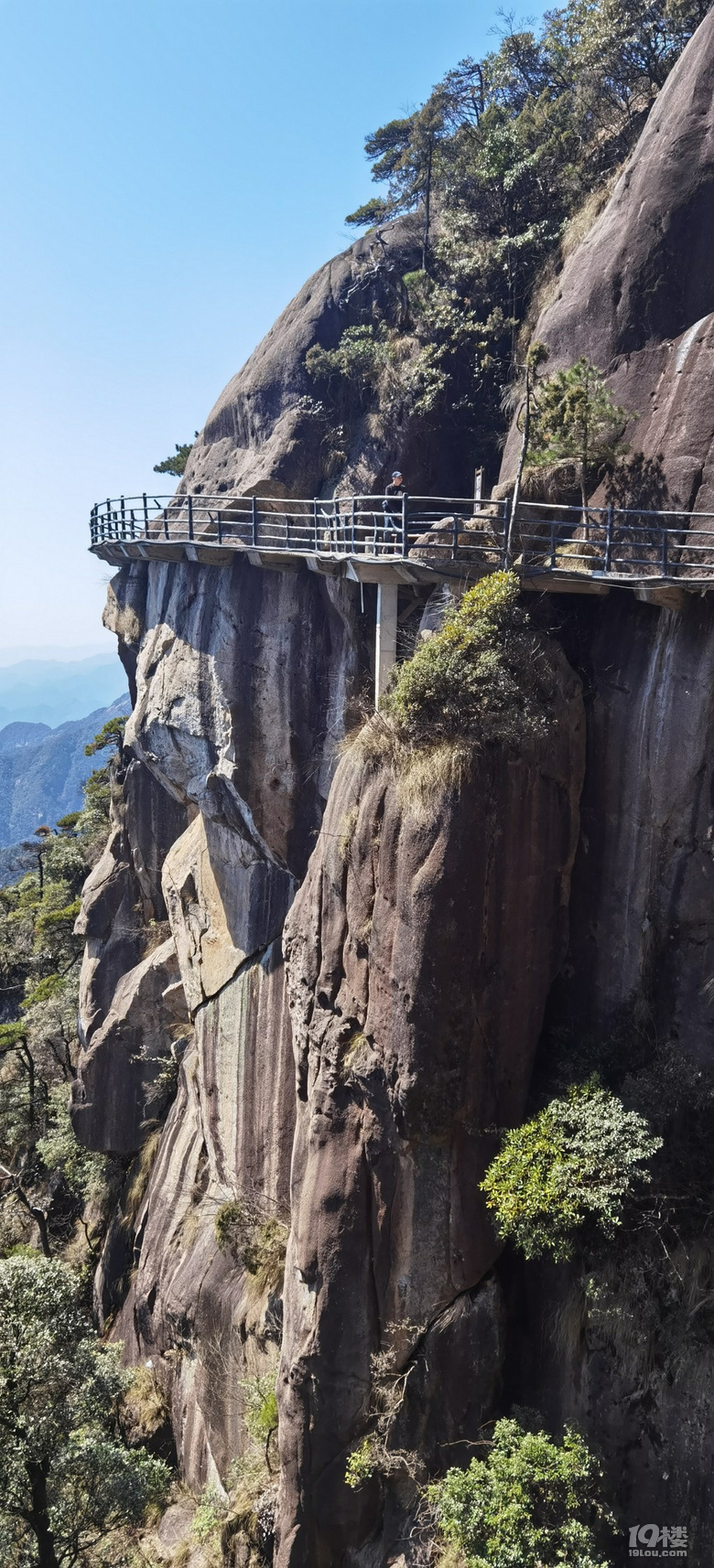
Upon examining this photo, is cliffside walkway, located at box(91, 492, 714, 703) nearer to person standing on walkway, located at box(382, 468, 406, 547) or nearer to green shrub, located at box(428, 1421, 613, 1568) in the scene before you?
person standing on walkway, located at box(382, 468, 406, 547)

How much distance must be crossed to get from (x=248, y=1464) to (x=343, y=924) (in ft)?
32.0

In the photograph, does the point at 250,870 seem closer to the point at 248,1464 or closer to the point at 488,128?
the point at 248,1464

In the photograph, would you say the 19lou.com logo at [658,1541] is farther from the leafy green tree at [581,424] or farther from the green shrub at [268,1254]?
the leafy green tree at [581,424]

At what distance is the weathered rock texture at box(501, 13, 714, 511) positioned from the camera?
41.0ft

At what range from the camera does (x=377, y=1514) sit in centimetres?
1210

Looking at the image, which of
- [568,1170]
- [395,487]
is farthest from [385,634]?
[568,1170]

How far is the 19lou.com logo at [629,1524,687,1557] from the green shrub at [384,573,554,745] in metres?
9.79

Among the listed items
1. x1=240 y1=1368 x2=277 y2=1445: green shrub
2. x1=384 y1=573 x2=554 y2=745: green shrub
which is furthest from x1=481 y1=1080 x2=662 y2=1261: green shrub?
x1=240 y1=1368 x2=277 y2=1445: green shrub

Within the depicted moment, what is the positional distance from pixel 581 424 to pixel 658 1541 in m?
14.7

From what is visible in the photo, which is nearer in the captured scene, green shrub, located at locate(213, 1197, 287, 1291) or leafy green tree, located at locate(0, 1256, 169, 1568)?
leafy green tree, located at locate(0, 1256, 169, 1568)

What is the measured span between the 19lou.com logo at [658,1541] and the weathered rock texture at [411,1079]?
2.20 m

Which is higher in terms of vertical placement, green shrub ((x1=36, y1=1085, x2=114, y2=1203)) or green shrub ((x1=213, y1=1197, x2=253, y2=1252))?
green shrub ((x1=213, y1=1197, x2=253, y2=1252))

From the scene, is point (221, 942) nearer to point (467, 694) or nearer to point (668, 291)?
point (467, 694)

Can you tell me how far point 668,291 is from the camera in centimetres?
1346
